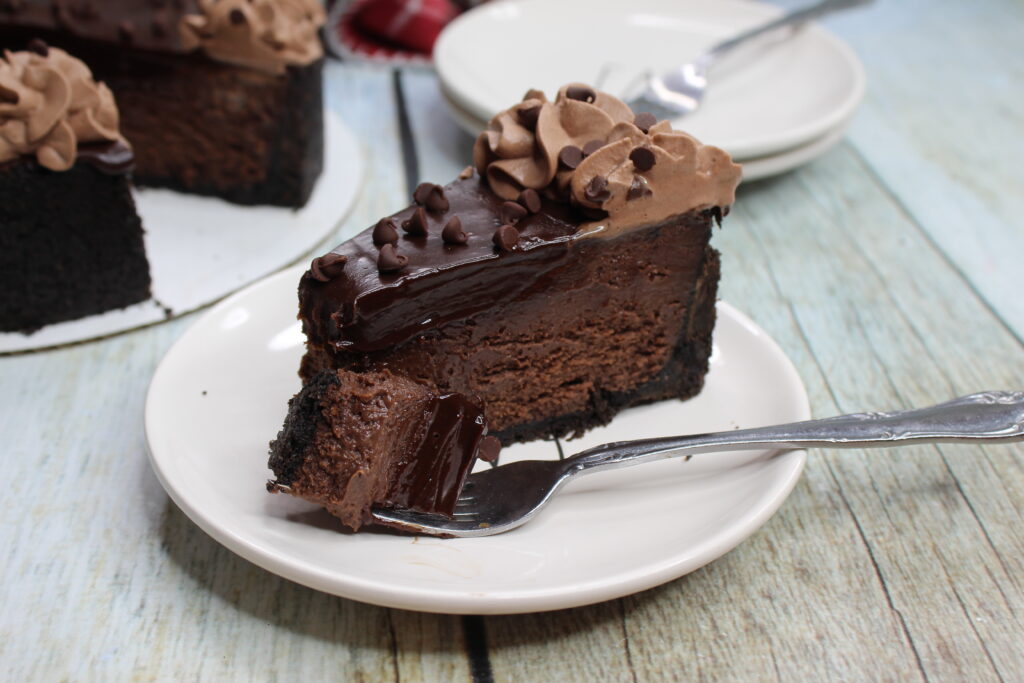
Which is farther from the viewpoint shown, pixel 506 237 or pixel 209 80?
pixel 209 80

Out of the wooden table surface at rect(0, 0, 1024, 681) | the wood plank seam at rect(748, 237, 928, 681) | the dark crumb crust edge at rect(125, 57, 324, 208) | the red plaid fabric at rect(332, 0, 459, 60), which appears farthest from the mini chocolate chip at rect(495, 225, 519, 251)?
the red plaid fabric at rect(332, 0, 459, 60)

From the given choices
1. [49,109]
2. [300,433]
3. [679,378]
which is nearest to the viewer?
[300,433]

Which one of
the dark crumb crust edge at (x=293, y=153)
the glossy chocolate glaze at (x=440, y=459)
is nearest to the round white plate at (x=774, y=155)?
the dark crumb crust edge at (x=293, y=153)

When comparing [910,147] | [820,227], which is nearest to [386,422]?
[820,227]

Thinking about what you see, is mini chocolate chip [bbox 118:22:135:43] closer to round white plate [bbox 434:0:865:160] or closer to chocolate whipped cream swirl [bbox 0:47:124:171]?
chocolate whipped cream swirl [bbox 0:47:124:171]

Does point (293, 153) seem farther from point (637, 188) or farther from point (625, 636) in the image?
point (625, 636)

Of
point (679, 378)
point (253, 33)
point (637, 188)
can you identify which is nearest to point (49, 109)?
point (253, 33)

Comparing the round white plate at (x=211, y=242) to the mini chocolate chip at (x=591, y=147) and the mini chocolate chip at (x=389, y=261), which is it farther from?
the mini chocolate chip at (x=591, y=147)
